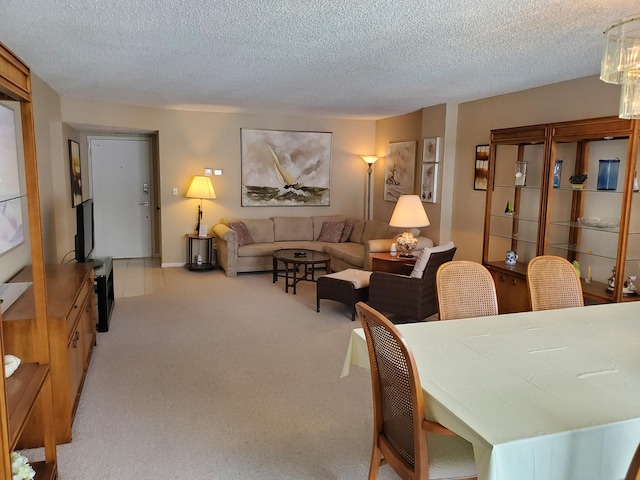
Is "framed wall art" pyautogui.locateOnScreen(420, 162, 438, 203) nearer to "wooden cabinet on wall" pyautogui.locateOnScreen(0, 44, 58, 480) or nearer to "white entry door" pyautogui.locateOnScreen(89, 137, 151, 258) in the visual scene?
"white entry door" pyautogui.locateOnScreen(89, 137, 151, 258)

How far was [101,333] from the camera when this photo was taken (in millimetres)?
4555

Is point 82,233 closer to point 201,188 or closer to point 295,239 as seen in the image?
point 201,188

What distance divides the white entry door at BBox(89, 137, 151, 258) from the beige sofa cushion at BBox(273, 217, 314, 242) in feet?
7.83

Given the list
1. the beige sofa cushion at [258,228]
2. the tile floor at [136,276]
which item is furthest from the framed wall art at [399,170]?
the tile floor at [136,276]

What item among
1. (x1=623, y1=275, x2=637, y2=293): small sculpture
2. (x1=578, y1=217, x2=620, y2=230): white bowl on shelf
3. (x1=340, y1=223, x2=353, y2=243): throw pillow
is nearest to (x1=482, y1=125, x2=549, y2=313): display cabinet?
(x1=578, y1=217, x2=620, y2=230): white bowl on shelf

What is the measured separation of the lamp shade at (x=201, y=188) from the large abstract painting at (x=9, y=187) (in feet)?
12.1

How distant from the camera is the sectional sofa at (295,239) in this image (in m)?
6.93

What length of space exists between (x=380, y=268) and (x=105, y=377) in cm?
308

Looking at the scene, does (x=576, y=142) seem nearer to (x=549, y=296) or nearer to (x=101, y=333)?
(x=549, y=296)

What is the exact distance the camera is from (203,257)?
788 centimetres

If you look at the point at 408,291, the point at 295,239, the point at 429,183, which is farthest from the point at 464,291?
the point at 295,239

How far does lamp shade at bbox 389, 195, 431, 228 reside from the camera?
17.5ft

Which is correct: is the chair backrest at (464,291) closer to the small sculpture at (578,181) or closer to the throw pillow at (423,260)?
the throw pillow at (423,260)

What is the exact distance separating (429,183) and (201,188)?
3312mm
